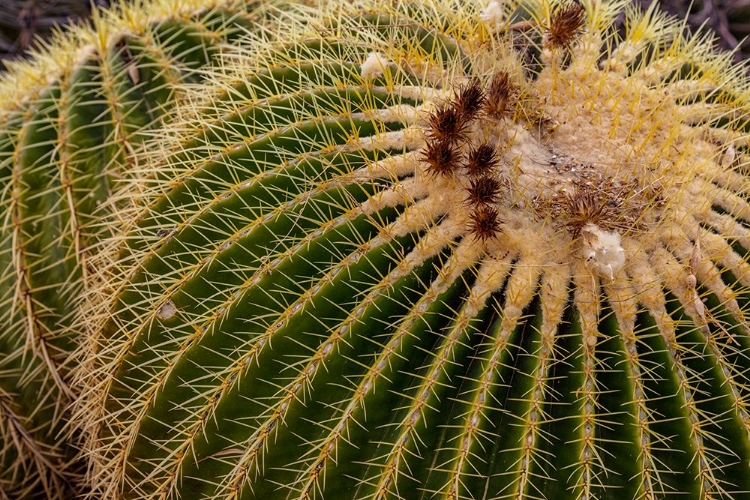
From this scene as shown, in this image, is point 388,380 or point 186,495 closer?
point 388,380

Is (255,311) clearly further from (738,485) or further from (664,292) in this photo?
(738,485)

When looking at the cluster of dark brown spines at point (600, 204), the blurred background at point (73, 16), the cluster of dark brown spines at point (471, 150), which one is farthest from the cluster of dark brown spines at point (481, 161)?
the blurred background at point (73, 16)

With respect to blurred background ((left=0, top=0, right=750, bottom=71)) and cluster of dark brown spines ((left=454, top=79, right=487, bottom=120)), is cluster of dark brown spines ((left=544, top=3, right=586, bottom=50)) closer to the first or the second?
cluster of dark brown spines ((left=454, top=79, right=487, bottom=120))

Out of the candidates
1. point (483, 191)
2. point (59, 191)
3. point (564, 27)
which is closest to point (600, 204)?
point (483, 191)

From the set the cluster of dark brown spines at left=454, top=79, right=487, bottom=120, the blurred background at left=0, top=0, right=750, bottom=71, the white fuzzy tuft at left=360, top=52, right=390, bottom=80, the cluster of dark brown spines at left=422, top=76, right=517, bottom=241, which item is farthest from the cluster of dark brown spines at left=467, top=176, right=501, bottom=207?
the blurred background at left=0, top=0, right=750, bottom=71

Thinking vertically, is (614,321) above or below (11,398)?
above

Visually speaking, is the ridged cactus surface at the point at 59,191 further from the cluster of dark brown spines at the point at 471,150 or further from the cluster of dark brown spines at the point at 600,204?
the cluster of dark brown spines at the point at 600,204

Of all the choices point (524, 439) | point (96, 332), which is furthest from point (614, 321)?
point (96, 332)
